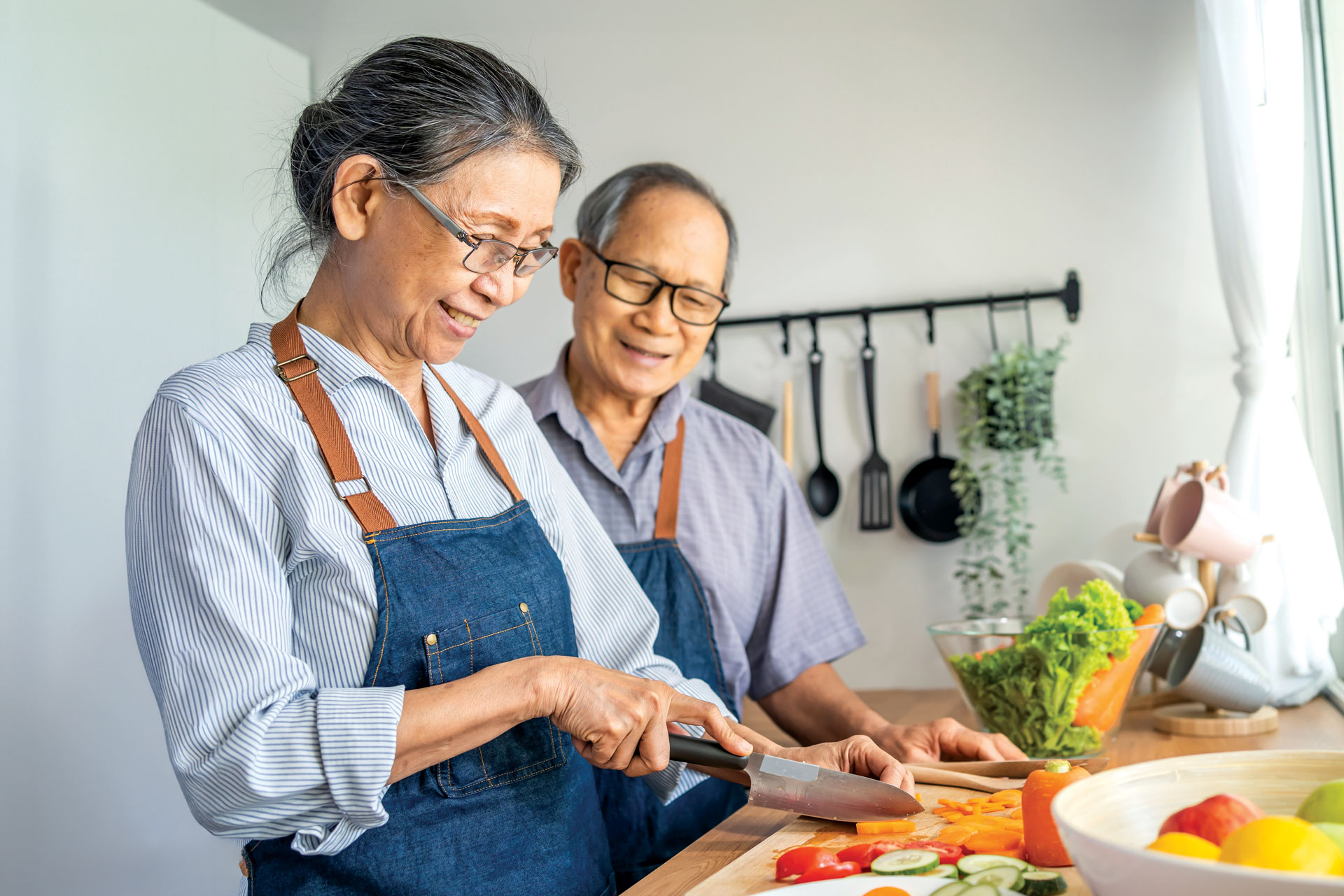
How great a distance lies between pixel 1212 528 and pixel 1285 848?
1.14 metres

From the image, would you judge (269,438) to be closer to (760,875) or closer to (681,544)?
(760,875)

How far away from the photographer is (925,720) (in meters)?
1.80

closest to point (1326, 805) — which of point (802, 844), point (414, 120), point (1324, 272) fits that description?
point (802, 844)

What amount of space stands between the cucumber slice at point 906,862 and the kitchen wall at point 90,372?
1.47 meters

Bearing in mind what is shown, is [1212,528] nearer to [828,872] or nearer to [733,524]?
[733,524]

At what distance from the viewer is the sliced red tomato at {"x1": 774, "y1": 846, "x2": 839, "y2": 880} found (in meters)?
0.78

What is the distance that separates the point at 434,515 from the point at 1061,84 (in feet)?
5.70

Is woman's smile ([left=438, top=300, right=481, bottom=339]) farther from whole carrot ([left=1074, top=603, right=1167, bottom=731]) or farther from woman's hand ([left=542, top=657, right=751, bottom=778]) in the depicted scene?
whole carrot ([left=1074, top=603, right=1167, bottom=731])

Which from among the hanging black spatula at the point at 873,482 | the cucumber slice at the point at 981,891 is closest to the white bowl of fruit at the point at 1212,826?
the cucumber slice at the point at 981,891

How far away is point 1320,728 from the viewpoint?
145cm

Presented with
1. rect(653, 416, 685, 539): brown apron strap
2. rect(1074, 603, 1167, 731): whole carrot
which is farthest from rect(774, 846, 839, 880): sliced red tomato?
rect(653, 416, 685, 539): brown apron strap

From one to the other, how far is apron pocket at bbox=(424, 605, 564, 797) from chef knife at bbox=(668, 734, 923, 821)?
0.42 ft

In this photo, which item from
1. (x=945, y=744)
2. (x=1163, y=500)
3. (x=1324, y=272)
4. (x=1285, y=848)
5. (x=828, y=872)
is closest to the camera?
(x=1285, y=848)

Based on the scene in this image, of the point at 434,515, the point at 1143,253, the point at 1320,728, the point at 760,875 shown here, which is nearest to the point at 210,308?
the point at 434,515
